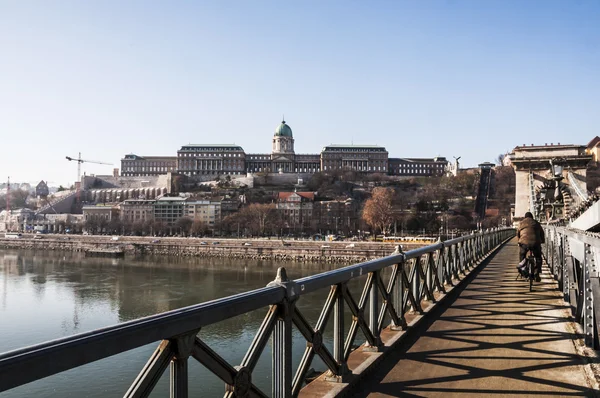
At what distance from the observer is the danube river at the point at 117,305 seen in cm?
1348

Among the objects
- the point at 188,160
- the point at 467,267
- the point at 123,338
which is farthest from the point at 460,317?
the point at 188,160

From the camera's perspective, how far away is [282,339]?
3002 millimetres

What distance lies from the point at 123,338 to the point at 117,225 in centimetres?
9827

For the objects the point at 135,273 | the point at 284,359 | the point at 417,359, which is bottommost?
the point at 135,273

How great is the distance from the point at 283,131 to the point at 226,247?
280 feet

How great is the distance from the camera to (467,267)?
1194 centimetres

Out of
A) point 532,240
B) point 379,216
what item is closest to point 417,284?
point 532,240

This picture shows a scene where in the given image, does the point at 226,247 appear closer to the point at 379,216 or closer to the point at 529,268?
the point at 379,216

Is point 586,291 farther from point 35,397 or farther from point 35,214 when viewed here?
point 35,214

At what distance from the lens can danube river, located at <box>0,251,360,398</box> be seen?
13477 millimetres

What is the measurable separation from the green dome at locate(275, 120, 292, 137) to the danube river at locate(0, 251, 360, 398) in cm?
9348

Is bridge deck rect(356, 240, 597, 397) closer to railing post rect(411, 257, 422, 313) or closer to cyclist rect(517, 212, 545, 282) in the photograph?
railing post rect(411, 257, 422, 313)

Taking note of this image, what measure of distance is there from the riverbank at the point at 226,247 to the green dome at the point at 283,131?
76.7m

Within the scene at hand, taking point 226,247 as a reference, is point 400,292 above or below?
above
